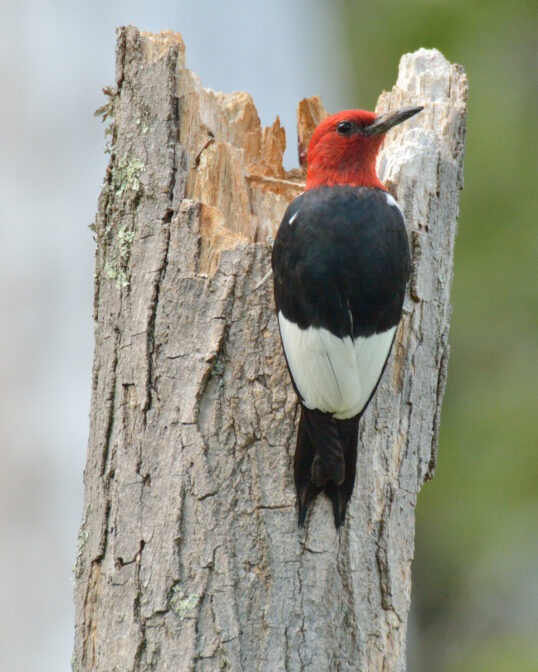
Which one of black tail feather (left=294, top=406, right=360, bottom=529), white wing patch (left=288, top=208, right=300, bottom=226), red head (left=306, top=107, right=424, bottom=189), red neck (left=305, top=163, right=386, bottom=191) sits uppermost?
red head (left=306, top=107, right=424, bottom=189)

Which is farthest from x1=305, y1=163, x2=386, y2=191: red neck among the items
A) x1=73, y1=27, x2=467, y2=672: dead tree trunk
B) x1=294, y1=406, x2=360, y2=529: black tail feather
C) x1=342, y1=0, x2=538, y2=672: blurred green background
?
x1=342, y1=0, x2=538, y2=672: blurred green background

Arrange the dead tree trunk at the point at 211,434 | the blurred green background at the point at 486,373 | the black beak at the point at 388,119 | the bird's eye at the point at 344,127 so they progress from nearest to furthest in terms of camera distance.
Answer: the dead tree trunk at the point at 211,434
the black beak at the point at 388,119
the bird's eye at the point at 344,127
the blurred green background at the point at 486,373

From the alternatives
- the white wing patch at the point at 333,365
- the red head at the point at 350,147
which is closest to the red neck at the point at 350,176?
the red head at the point at 350,147

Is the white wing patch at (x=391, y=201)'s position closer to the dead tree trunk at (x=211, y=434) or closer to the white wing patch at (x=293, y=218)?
the dead tree trunk at (x=211, y=434)

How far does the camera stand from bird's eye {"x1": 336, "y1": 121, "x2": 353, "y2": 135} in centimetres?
278

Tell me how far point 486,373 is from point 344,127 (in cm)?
271

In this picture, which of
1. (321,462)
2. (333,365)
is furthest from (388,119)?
(321,462)

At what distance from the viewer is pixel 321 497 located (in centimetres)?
221

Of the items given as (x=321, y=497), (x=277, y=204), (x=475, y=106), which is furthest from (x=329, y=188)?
(x=475, y=106)

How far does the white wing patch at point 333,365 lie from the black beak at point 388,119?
2.60 feet

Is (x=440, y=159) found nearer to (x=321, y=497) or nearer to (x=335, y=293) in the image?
(x=335, y=293)

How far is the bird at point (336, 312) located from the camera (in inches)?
87.0

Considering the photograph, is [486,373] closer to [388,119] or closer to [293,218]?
[388,119]

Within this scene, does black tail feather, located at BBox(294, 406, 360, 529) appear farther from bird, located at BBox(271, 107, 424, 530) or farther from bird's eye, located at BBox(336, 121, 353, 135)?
bird's eye, located at BBox(336, 121, 353, 135)
